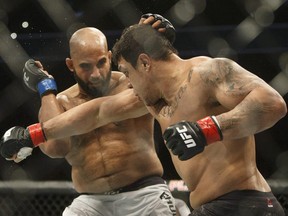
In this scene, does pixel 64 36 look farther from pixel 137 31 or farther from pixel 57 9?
pixel 137 31

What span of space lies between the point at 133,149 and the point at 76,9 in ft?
5.24

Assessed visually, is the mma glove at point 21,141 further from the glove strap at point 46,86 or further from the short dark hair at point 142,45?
the short dark hair at point 142,45

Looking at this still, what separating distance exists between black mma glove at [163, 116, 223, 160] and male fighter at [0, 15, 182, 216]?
0.68 m

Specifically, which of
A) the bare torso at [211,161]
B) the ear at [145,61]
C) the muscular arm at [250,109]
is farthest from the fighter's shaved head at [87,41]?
the muscular arm at [250,109]

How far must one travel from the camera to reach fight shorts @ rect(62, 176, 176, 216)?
223 centimetres

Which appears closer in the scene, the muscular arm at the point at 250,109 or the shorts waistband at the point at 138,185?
the muscular arm at the point at 250,109

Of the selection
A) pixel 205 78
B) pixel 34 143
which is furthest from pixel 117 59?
pixel 34 143

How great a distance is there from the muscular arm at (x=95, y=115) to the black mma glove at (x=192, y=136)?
67 centimetres

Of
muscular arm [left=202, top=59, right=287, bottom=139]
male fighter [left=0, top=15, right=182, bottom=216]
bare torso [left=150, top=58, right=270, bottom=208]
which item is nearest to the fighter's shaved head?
male fighter [left=0, top=15, right=182, bottom=216]

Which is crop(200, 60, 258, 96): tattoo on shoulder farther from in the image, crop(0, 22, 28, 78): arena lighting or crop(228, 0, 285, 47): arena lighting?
crop(0, 22, 28, 78): arena lighting

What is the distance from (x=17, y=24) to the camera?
378 cm

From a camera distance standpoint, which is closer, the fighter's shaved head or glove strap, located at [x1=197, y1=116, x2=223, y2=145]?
glove strap, located at [x1=197, y1=116, x2=223, y2=145]

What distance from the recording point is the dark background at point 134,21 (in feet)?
10.8

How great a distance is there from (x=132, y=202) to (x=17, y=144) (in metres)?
0.50
